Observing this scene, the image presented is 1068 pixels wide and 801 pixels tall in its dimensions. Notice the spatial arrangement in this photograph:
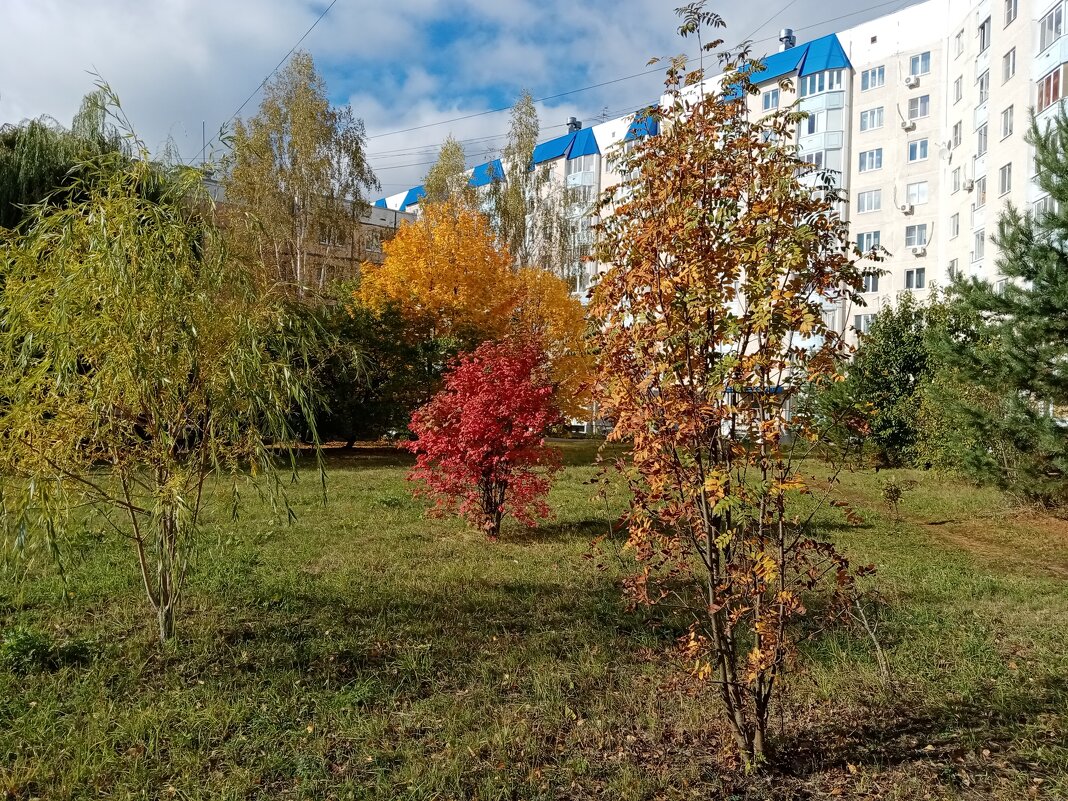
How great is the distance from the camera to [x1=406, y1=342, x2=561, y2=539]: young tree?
9125mm

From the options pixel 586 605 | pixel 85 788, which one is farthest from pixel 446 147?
pixel 85 788

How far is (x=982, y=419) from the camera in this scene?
472 inches

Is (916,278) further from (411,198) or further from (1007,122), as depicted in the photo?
(411,198)

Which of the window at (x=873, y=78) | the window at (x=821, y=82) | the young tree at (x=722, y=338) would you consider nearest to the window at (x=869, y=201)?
the window at (x=873, y=78)

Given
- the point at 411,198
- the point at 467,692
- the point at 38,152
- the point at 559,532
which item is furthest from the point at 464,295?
the point at 411,198

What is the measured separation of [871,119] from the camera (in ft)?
112

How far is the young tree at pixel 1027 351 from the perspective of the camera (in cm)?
1079

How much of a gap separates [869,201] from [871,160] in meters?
1.88

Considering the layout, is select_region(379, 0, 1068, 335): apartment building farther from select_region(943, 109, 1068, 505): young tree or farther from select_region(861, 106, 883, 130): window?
select_region(943, 109, 1068, 505): young tree

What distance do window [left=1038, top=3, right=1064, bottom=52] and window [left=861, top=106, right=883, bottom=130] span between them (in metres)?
12.0

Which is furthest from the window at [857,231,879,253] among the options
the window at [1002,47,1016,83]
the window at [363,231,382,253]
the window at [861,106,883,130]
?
the window at [363,231,382,253]

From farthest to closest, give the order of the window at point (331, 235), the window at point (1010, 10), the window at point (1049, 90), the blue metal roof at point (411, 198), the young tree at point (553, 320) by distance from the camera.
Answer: the blue metal roof at point (411, 198), the window at point (331, 235), the window at point (1010, 10), the young tree at point (553, 320), the window at point (1049, 90)

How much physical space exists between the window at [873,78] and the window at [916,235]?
6783 mm

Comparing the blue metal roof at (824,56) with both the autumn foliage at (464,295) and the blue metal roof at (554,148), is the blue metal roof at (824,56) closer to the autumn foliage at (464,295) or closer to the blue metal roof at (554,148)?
the blue metal roof at (554,148)
